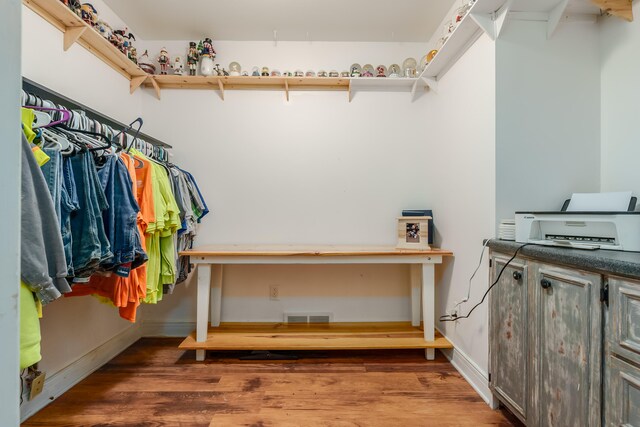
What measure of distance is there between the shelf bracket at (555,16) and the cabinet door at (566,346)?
4.13 ft

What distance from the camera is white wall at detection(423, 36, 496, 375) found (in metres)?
1.58

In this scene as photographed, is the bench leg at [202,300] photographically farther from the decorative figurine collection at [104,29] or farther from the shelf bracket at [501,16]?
the shelf bracket at [501,16]

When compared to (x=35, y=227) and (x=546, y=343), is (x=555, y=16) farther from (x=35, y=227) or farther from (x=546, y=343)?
(x=35, y=227)

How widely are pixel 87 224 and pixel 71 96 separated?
1100 millimetres

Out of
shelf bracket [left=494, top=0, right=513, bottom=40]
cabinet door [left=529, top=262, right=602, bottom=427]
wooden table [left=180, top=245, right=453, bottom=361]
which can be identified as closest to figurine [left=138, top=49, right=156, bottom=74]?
wooden table [left=180, top=245, right=453, bottom=361]

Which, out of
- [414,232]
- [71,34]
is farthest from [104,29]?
[414,232]

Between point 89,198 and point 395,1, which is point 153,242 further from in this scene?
point 395,1

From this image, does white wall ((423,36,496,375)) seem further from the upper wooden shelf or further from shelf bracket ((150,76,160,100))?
shelf bracket ((150,76,160,100))

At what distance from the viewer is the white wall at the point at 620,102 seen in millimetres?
1315

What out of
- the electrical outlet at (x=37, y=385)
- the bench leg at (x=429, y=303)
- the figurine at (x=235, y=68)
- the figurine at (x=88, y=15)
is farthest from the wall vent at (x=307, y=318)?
the figurine at (x=88, y=15)

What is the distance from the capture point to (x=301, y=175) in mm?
2451

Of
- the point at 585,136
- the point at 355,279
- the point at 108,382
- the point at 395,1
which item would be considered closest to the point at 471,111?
the point at 585,136

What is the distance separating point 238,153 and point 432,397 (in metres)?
2.27

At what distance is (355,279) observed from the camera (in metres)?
2.44
